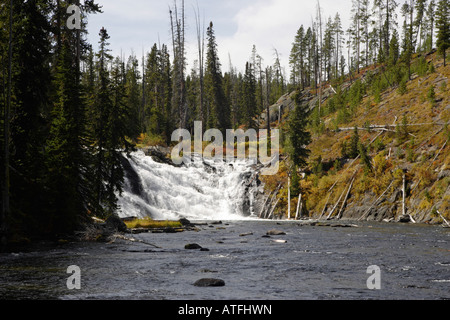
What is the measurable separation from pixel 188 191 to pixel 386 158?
69.5ft

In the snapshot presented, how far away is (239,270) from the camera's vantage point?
12469 mm

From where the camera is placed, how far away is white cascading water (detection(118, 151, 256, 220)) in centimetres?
3750

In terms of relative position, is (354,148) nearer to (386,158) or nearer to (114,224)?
(386,158)

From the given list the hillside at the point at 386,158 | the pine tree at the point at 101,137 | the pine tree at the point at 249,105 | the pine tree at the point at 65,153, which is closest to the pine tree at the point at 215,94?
the pine tree at the point at 249,105

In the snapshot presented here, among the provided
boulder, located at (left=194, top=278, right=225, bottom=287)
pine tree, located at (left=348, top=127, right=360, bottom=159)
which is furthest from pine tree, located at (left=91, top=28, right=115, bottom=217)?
pine tree, located at (left=348, top=127, right=360, bottom=159)

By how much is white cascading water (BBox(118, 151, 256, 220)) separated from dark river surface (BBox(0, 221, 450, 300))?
58.7 ft

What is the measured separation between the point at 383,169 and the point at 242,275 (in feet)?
94.9

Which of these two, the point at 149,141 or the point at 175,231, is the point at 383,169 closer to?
the point at 175,231

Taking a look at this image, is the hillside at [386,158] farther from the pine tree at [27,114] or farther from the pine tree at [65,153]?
the pine tree at [27,114]

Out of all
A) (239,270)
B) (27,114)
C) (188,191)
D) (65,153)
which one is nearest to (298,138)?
(188,191)

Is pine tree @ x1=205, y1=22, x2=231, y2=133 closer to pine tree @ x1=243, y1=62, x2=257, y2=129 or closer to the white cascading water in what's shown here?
pine tree @ x1=243, y1=62, x2=257, y2=129

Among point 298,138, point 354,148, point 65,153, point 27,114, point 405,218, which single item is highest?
point 298,138

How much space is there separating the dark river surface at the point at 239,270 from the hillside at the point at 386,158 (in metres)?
13.2

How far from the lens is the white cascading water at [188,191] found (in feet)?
123
